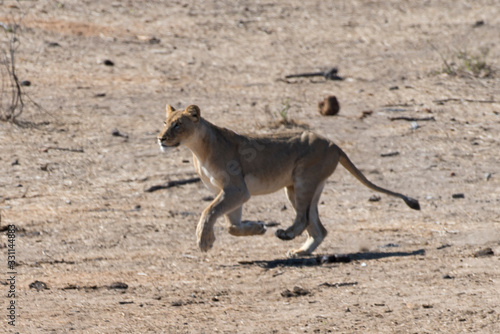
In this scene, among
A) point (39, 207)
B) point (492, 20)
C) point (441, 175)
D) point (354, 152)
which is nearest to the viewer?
point (39, 207)

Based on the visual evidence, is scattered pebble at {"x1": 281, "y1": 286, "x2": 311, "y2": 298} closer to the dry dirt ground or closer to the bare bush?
the dry dirt ground

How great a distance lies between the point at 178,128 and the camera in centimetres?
776

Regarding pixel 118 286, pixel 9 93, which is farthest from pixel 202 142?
pixel 9 93

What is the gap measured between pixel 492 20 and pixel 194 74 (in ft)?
23.2

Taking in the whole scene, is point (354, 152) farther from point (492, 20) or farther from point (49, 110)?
point (492, 20)

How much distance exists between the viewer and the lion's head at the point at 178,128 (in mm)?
7703

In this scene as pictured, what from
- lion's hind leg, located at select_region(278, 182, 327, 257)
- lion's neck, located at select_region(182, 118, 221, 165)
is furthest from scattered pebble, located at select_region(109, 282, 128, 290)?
lion's hind leg, located at select_region(278, 182, 327, 257)

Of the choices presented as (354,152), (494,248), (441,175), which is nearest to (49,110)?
(354,152)

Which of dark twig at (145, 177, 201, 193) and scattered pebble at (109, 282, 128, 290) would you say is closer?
scattered pebble at (109, 282, 128, 290)

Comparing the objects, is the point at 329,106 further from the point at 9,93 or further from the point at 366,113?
the point at 9,93

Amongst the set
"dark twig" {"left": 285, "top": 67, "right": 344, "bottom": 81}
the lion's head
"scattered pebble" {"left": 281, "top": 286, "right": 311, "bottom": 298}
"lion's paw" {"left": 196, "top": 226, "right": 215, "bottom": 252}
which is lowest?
"dark twig" {"left": 285, "top": 67, "right": 344, "bottom": 81}

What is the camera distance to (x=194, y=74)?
15398 millimetres

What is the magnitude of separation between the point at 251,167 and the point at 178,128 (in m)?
0.82

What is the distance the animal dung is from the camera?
13.3 metres
